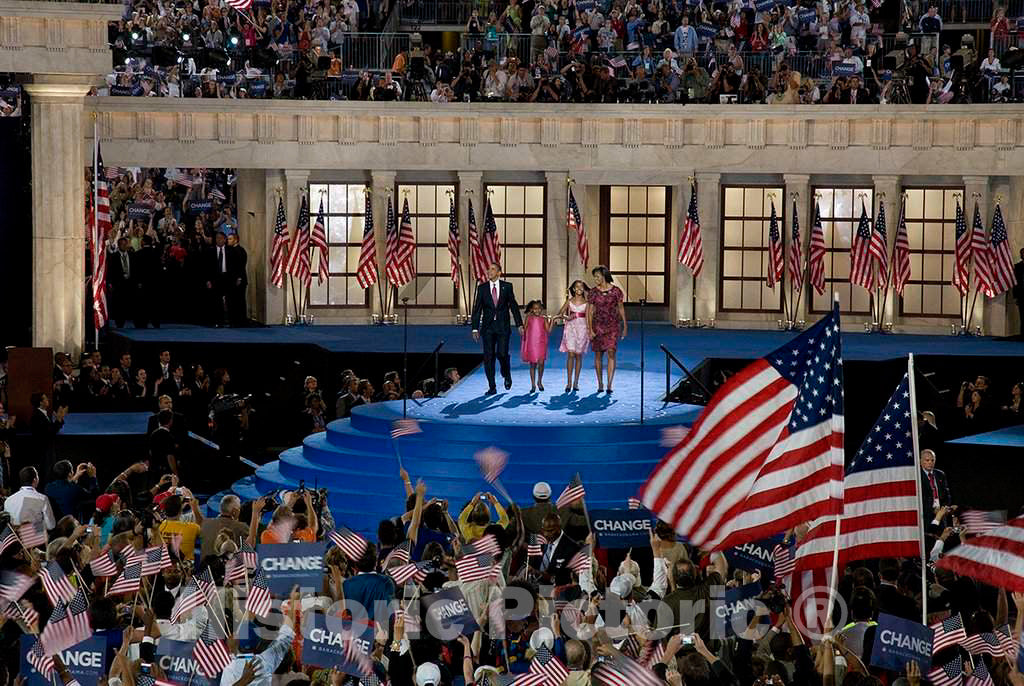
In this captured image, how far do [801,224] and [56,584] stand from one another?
78.9 ft

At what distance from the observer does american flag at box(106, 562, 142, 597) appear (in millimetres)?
13668

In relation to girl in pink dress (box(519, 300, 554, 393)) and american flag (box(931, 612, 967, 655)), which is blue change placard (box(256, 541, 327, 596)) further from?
girl in pink dress (box(519, 300, 554, 393))

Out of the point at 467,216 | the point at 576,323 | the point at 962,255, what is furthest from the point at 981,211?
the point at 576,323

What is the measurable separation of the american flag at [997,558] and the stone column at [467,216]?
24.0 meters

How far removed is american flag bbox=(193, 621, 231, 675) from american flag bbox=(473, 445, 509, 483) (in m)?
9.88

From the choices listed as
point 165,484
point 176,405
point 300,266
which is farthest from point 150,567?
point 300,266

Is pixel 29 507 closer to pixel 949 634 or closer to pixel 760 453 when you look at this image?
pixel 760 453

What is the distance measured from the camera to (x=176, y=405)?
89.5 ft

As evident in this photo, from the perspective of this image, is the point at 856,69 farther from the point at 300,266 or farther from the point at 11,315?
the point at 11,315

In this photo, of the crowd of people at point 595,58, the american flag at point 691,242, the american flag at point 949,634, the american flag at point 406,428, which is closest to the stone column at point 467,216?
the crowd of people at point 595,58

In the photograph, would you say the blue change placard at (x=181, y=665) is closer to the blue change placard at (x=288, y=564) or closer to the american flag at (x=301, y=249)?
the blue change placard at (x=288, y=564)

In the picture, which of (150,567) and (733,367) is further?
(733,367)

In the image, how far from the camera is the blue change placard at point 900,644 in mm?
11039

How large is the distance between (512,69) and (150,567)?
73.8 feet
